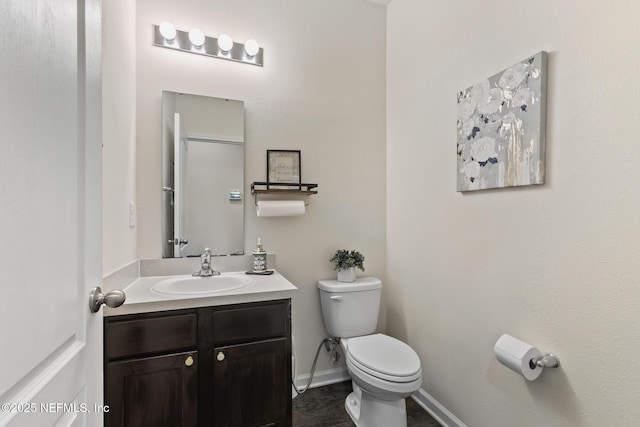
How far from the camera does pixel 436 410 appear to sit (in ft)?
5.77

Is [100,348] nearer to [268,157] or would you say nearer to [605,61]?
[268,157]

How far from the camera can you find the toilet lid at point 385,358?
142cm

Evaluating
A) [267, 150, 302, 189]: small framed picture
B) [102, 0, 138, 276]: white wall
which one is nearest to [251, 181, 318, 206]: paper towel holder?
[267, 150, 302, 189]: small framed picture

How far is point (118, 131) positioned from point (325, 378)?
6.53 ft

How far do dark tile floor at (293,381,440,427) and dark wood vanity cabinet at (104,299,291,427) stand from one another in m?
0.39

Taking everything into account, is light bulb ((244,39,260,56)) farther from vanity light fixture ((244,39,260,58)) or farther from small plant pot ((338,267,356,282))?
small plant pot ((338,267,356,282))

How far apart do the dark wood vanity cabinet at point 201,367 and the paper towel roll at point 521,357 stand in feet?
3.14

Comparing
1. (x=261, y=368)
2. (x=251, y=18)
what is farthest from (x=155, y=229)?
(x=251, y=18)

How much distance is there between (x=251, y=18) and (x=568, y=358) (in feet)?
8.09

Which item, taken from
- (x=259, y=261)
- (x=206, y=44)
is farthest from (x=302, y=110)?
(x=259, y=261)

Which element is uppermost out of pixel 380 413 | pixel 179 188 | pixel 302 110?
pixel 302 110

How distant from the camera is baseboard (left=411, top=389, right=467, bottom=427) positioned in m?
1.64

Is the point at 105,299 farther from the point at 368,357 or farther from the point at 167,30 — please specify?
the point at 167,30

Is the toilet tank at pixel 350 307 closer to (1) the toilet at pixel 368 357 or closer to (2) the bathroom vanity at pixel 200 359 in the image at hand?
(1) the toilet at pixel 368 357
